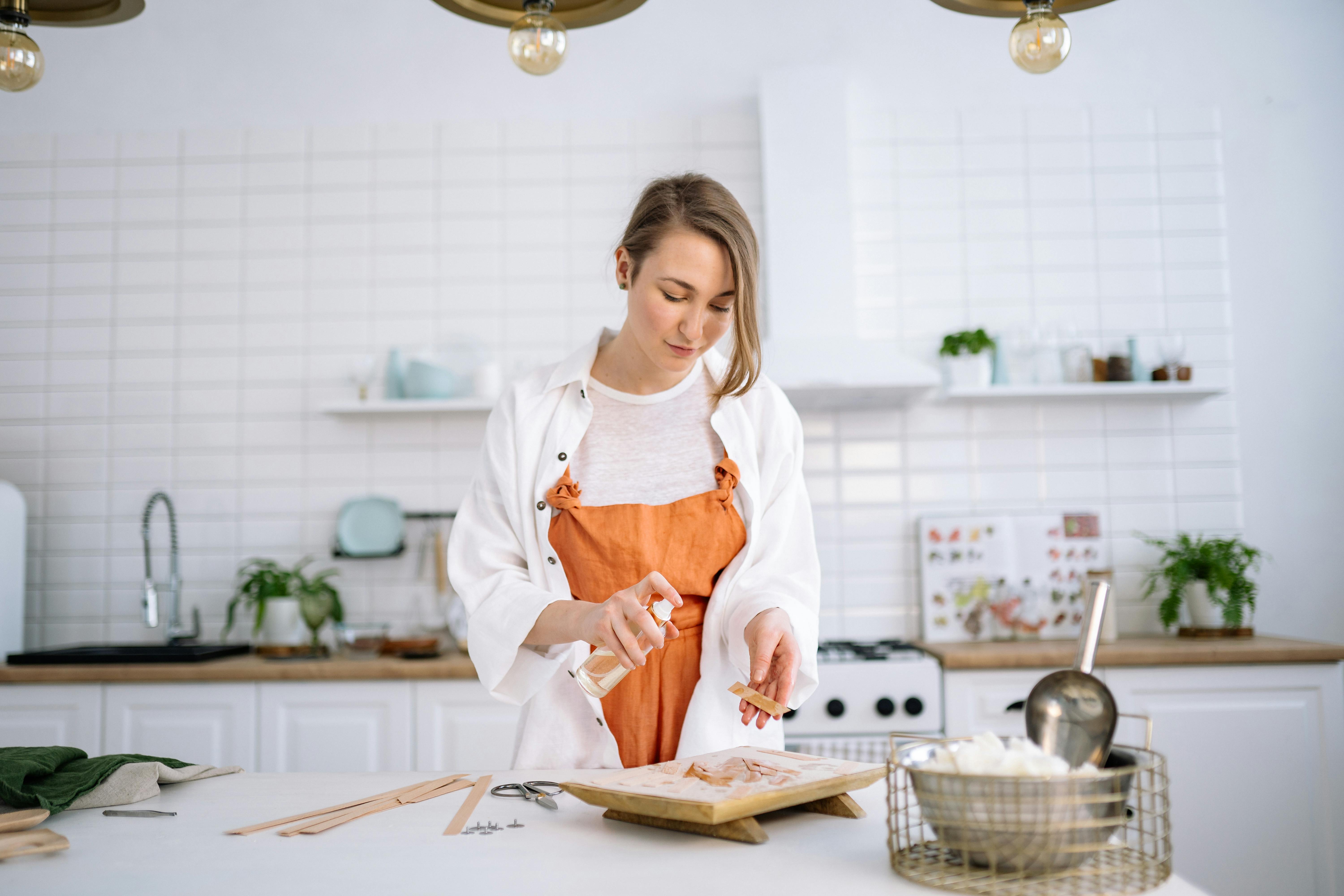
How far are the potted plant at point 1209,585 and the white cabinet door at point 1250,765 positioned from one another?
340mm

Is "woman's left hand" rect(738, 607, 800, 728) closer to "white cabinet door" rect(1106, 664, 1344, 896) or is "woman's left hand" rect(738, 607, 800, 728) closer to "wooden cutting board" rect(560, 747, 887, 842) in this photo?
"wooden cutting board" rect(560, 747, 887, 842)

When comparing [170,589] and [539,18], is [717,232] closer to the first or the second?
[539,18]

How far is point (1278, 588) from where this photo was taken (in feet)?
11.0

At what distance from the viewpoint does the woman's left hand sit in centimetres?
130

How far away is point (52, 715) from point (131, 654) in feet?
0.96

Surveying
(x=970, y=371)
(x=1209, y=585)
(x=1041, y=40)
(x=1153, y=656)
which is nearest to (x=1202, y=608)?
(x=1209, y=585)

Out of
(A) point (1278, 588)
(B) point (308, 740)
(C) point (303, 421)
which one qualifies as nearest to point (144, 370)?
(C) point (303, 421)

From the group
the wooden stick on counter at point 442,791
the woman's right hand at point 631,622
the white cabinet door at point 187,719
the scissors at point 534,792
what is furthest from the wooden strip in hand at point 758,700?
the white cabinet door at point 187,719

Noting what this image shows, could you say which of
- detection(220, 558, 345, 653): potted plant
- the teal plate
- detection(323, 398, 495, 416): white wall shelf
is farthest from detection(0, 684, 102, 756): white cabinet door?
detection(323, 398, 495, 416): white wall shelf

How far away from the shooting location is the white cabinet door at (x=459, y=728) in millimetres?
2838

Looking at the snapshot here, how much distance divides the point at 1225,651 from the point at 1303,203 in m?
1.74

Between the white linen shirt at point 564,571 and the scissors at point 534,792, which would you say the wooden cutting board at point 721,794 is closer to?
the scissors at point 534,792

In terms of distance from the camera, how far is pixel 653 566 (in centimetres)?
158

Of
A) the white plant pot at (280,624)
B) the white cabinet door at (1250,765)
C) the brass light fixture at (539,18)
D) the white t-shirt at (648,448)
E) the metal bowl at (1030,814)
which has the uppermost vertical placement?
the brass light fixture at (539,18)
